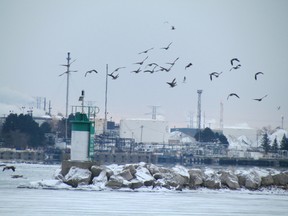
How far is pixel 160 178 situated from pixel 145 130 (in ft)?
494

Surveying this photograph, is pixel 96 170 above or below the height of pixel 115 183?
above

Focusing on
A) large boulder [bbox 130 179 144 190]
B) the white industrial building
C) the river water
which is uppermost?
the white industrial building

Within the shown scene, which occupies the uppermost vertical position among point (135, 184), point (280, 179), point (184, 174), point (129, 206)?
point (184, 174)

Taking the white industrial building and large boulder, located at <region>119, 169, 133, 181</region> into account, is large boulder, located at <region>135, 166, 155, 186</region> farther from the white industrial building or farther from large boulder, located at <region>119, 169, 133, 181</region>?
the white industrial building

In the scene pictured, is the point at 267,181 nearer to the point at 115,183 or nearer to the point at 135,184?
the point at 135,184

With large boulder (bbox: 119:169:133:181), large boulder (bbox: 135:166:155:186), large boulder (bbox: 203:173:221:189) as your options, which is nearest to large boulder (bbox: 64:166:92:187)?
large boulder (bbox: 119:169:133:181)

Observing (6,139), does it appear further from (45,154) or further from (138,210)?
(138,210)

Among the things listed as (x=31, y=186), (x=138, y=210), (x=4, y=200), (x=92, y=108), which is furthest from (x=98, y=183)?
(x=138, y=210)

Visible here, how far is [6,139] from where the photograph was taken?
153 m

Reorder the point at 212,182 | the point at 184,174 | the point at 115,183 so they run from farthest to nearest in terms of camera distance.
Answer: the point at 184,174, the point at 212,182, the point at 115,183

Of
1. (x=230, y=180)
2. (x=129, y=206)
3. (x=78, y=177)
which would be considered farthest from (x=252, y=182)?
(x=129, y=206)

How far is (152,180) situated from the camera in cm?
4072

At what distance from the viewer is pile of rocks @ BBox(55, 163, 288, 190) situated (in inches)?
1590

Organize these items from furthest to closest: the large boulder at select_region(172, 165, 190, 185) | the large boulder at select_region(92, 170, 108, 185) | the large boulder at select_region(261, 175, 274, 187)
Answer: the large boulder at select_region(261, 175, 274, 187) < the large boulder at select_region(172, 165, 190, 185) < the large boulder at select_region(92, 170, 108, 185)
